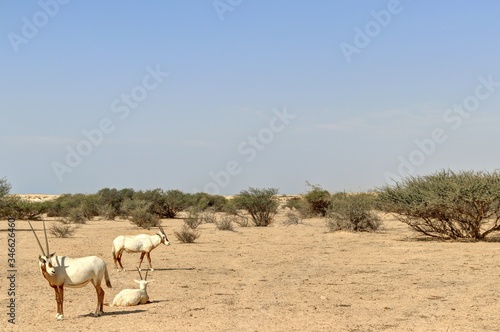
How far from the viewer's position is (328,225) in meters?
31.3

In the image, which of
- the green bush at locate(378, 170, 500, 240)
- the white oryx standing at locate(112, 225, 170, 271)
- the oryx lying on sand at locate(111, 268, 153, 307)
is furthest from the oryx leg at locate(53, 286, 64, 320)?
the green bush at locate(378, 170, 500, 240)

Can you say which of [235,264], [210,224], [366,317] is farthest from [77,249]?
[210,224]

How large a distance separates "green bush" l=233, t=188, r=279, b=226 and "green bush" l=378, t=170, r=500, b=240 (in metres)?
12.3

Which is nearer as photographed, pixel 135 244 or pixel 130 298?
pixel 130 298

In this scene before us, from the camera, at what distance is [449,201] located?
24031 mm

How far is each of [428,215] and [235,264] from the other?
10.7 m

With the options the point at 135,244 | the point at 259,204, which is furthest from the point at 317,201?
the point at 135,244

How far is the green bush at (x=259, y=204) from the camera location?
38.7m

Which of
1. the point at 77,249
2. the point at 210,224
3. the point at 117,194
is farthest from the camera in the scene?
the point at 117,194

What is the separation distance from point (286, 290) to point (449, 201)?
1290cm

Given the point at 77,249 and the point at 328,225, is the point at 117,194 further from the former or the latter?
the point at 77,249

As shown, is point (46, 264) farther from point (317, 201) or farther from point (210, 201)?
point (210, 201)

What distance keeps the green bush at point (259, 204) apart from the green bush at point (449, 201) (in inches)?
482

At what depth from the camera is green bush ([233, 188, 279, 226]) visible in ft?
127
